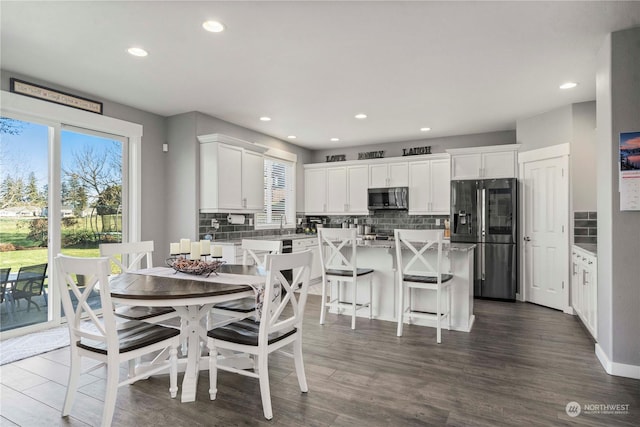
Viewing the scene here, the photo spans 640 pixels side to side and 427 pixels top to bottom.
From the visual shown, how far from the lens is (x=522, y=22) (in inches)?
106

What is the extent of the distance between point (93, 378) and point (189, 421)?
1.08 m

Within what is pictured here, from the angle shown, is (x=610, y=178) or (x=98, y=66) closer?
(x=610, y=178)

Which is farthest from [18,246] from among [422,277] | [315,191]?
[315,191]

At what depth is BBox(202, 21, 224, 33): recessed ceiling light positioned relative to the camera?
8.86ft

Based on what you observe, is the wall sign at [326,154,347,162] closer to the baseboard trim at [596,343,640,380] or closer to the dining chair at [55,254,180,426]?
the baseboard trim at [596,343,640,380]

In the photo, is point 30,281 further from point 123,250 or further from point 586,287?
point 586,287

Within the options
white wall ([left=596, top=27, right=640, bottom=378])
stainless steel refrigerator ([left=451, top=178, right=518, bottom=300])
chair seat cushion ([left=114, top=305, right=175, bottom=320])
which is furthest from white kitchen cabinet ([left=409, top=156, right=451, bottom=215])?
chair seat cushion ([left=114, top=305, right=175, bottom=320])

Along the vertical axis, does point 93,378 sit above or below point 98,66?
below

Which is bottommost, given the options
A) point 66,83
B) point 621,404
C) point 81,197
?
point 621,404

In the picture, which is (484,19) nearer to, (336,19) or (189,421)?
(336,19)

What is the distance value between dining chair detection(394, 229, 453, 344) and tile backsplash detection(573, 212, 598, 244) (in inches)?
82.0

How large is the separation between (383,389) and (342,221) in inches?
195

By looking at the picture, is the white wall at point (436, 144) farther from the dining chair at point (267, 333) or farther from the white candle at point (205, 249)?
the dining chair at point (267, 333)

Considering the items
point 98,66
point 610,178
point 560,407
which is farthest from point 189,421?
point 610,178
